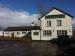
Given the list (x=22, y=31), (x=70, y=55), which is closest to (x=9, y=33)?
(x=22, y=31)

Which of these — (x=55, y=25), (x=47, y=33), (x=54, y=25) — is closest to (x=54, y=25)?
(x=54, y=25)

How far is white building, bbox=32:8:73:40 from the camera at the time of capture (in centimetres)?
4509

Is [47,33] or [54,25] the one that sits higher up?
[54,25]

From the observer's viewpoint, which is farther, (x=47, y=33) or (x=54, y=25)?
(x=47, y=33)

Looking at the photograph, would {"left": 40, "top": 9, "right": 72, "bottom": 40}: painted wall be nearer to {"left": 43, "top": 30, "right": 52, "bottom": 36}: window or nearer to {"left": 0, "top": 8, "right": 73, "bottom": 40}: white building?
{"left": 0, "top": 8, "right": 73, "bottom": 40}: white building

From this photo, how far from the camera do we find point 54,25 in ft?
152

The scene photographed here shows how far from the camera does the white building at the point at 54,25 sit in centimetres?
4509

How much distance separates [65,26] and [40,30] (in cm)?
653

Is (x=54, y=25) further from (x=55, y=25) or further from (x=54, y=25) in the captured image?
(x=55, y=25)

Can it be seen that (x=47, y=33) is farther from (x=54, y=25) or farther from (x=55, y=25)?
(x=55, y=25)

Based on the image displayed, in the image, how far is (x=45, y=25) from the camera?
4688cm

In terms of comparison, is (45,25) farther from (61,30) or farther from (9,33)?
(9,33)

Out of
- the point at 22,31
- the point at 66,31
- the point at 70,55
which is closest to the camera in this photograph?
the point at 70,55

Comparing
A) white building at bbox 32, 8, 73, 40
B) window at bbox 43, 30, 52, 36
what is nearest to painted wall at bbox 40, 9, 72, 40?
white building at bbox 32, 8, 73, 40
